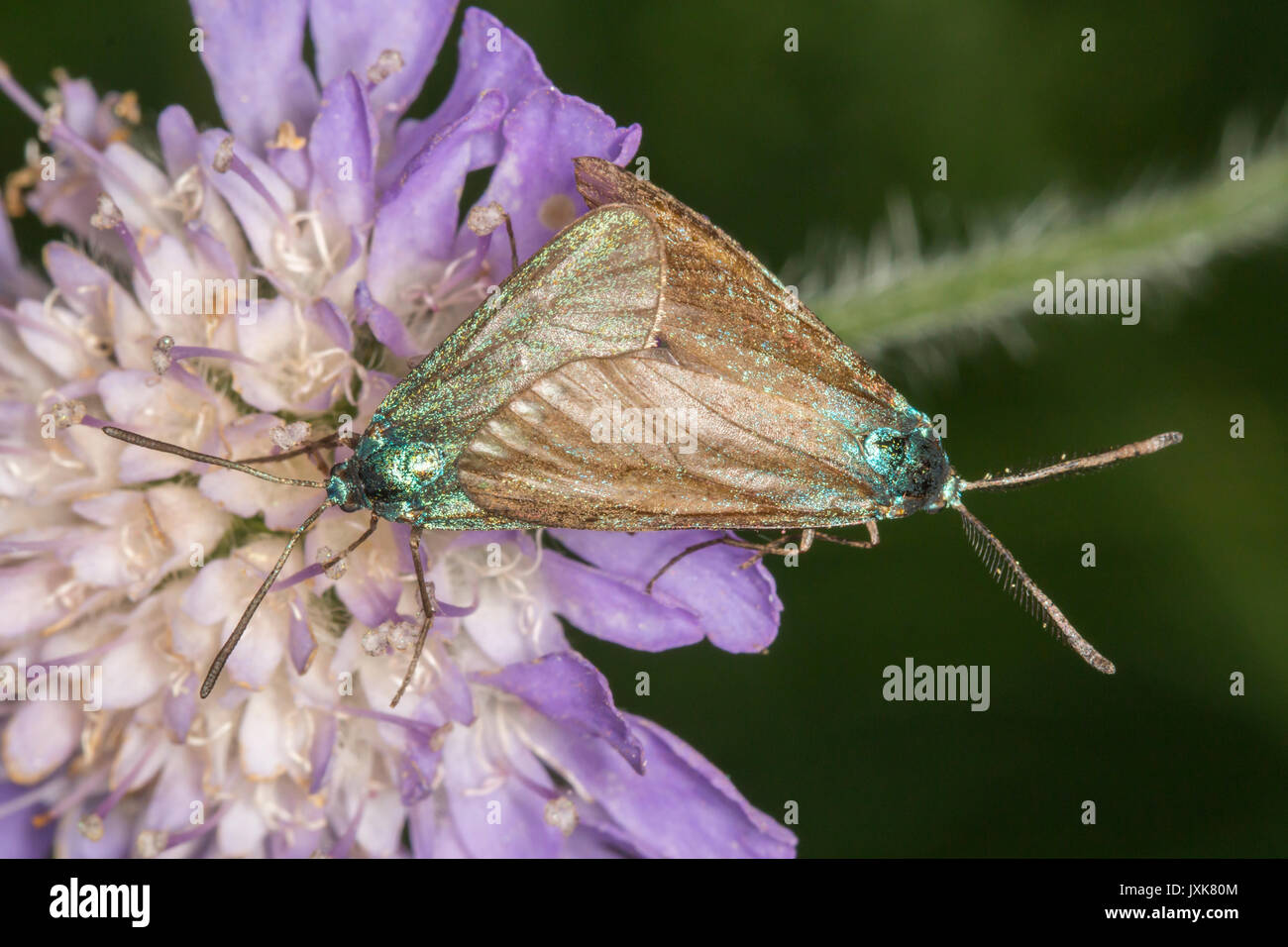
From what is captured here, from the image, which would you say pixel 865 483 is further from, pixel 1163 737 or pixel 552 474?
pixel 1163 737

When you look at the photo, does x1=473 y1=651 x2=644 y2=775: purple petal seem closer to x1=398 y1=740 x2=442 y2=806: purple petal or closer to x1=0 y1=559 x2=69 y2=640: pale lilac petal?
x1=398 y1=740 x2=442 y2=806: purple petal

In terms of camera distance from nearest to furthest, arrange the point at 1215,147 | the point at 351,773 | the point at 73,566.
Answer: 1. the point at 73,566
2. the point at 351,773
3. the point at 1215,147

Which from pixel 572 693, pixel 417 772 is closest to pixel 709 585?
pixel 572 693

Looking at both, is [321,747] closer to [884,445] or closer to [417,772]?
[417,772]

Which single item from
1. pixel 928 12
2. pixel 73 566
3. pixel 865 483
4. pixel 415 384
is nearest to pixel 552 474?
pixel 415 384

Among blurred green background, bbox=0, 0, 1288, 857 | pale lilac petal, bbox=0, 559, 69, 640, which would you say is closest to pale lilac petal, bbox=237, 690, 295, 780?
pale lilac petal, bbox=0, 559, 69, 640

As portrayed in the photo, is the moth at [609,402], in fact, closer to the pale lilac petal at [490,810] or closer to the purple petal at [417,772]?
the purple petal at [417,772]
